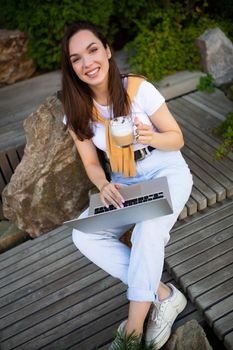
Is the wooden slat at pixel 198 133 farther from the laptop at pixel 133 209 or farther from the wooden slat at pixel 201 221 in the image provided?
the laptop at pixel 133 209

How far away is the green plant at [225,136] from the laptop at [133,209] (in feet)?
3.69

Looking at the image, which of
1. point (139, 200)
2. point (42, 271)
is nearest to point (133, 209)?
point (139, 200)

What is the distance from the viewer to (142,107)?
2252 mm

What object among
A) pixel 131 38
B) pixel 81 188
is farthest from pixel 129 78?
pixel 131 38

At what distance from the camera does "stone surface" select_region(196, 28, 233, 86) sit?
4.21 meters

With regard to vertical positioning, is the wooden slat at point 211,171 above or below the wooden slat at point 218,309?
above

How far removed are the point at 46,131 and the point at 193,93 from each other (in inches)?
A: 82.3

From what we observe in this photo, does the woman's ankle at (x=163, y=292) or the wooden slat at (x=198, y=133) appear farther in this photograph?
the wooden slat at (x=198, y=133)

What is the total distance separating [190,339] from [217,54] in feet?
11.2

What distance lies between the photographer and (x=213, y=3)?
5031mm

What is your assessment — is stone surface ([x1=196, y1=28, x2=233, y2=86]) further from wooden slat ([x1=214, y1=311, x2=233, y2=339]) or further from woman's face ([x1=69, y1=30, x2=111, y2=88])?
wooden slat ([x1=214, y1=311, x2=233, y2=339])

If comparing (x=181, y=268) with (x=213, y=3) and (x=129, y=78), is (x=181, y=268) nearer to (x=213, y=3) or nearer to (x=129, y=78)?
(x=129, y=78)

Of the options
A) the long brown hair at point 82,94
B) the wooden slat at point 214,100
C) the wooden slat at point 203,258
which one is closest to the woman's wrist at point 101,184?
the long brown hair at point 82,94

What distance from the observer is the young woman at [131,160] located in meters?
1.95
